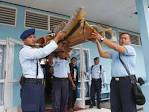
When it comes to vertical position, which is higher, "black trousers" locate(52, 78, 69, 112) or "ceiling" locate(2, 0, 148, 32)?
"ceiling" locate(2, 0, 148, 32)

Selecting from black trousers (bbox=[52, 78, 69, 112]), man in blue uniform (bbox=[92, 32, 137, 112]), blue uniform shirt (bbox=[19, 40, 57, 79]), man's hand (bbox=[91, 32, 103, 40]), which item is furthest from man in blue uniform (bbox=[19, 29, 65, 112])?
black trousers (bbox=[52, 78, 69, 112])

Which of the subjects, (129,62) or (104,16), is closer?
(129,62)

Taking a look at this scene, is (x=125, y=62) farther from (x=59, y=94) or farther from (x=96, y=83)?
(x=96, y=83)

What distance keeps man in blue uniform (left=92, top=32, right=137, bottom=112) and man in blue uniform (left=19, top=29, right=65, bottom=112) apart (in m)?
0.70

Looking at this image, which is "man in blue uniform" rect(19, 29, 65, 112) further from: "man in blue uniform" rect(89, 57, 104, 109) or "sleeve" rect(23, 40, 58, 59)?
"man in blue uniform" rect(89, 57, 104, 109)

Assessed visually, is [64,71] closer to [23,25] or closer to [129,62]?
[129,62]

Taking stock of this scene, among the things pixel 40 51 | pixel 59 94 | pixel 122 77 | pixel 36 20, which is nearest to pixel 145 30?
pixel 122 77

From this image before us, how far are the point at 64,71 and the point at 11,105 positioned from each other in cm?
159

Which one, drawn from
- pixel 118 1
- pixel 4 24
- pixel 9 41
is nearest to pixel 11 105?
pixel 9 41

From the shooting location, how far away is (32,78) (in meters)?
2.21

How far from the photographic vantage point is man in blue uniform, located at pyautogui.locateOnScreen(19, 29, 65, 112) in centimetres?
217

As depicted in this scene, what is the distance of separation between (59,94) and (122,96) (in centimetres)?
141

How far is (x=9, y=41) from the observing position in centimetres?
423

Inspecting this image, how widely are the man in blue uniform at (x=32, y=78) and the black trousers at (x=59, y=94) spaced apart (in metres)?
1.03
